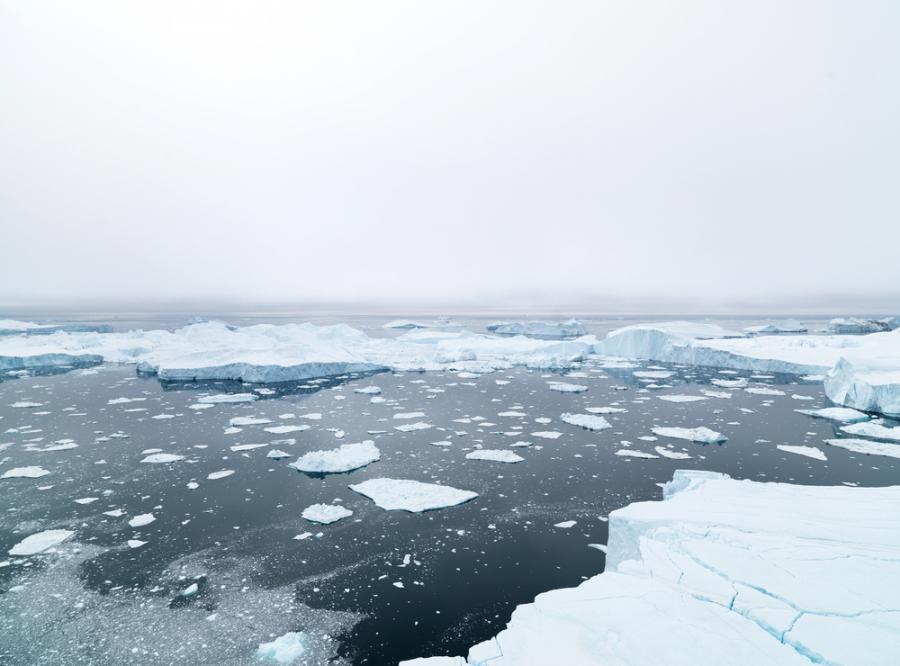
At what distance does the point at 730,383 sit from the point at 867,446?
8.00m

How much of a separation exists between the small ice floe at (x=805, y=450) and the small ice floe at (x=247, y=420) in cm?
1131

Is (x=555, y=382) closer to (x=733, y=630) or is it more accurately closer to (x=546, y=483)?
Result: (x=546, y=483)

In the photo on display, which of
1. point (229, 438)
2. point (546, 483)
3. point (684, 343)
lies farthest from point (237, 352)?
point (684, 343)

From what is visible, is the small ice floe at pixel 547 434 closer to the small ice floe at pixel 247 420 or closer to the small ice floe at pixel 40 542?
the small ice floe at pixel 247 420

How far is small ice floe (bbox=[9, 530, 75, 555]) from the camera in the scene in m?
5.05

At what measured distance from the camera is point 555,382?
16891 millimetres

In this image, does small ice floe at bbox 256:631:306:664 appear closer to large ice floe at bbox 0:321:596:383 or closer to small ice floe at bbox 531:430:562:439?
small ice floe at bbox 531:430:562:439

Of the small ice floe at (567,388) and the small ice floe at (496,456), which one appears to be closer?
the small ice floe at (496,456)

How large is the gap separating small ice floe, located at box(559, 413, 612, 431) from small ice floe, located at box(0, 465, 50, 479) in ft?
33.4

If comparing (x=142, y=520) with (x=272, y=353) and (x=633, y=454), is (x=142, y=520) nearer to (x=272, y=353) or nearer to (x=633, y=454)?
(x=633, y=454)

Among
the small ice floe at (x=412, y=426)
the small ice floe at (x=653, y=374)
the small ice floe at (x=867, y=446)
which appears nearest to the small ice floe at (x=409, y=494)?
the small ice floe at (x=412, y=426)

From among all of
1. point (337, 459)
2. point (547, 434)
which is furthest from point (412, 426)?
point (547, 434)

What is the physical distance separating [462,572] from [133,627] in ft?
9.59

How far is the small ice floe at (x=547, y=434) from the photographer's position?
9734 mm
